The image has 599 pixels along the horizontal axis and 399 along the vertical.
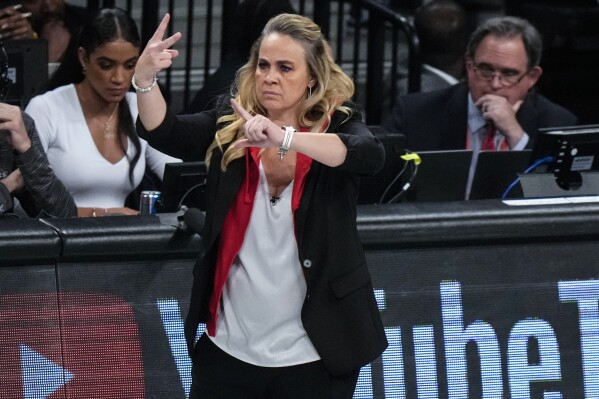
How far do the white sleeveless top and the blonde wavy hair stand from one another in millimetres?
197

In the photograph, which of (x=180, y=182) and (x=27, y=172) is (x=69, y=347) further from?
(x=27, y=172)

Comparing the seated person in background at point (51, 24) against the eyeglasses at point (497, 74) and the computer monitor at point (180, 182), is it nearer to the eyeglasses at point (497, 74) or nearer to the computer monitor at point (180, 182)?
the eyeglasses at point (497, 74)

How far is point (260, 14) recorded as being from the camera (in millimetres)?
6895

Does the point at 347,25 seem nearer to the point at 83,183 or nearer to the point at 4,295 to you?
the point at 83,183

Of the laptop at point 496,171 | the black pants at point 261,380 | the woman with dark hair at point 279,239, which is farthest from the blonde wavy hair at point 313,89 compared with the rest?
the laptop at point 496,171

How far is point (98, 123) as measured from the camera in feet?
20.1

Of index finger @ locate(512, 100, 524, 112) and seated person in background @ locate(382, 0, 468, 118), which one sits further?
seated person in background @ locate(382, 0, 468, 118)

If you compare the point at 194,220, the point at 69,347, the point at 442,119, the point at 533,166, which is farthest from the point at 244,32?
the point at 69,347

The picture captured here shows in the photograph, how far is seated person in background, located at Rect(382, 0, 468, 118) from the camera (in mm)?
9055

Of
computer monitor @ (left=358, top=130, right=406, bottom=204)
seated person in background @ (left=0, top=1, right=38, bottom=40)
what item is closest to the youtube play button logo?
computer monitor @ (left=358, top=130, right=406, bottom=204)

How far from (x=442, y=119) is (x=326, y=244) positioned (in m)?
3.09

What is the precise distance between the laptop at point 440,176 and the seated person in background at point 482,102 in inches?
37.9

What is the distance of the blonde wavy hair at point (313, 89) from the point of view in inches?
148

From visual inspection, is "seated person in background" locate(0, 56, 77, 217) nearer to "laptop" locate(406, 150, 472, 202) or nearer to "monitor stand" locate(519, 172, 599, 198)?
"laptop" locate(406, 150, 472, 202)
